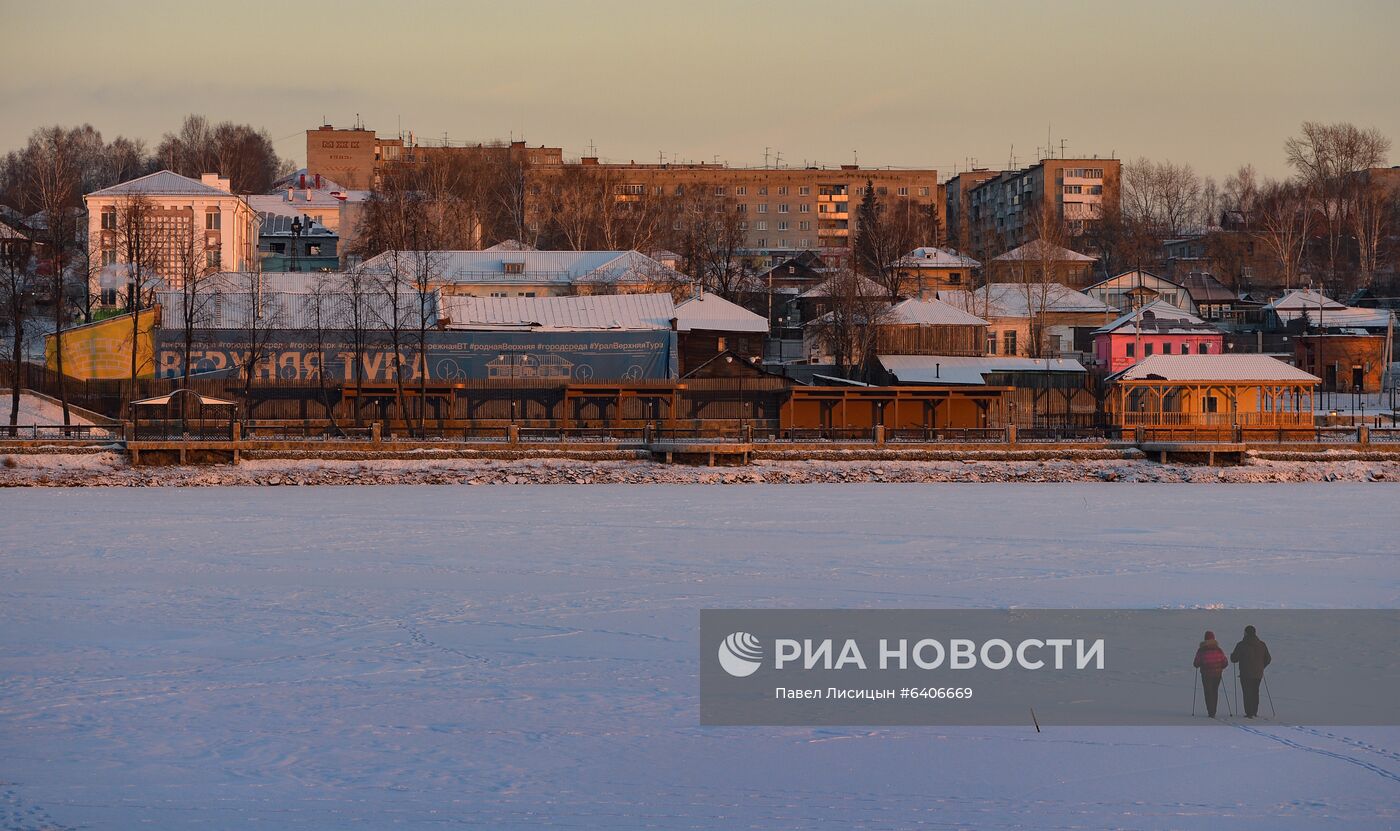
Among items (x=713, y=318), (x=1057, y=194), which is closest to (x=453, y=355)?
(x=713, y=318)

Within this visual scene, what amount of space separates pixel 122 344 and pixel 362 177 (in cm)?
9510

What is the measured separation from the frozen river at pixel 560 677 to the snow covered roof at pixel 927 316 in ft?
128

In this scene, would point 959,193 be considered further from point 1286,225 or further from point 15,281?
point 15,281

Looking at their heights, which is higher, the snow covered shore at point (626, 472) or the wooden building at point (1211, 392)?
the wooden building at point (1211, 392)

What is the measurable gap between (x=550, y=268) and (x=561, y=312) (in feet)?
46.7

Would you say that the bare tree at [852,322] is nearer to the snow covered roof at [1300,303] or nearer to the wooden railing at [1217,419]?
the wooden railing at [1217,419]

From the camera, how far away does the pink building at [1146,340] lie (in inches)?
2985

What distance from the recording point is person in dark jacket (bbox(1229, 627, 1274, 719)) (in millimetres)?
14945

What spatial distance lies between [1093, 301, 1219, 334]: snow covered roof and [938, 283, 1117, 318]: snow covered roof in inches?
236

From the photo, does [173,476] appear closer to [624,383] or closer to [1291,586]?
[624,383]

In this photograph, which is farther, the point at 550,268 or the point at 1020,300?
the point at 1020,300

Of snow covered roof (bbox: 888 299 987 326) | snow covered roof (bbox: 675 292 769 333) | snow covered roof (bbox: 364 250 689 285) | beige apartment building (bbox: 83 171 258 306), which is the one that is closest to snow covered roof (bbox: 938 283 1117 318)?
snow covered roof (bbox: 888 299 987 326)

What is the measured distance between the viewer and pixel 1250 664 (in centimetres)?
1514

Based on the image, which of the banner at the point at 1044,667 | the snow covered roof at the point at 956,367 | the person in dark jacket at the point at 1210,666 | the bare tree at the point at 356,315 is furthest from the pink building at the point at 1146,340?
the person in dark jacket at the point at 1210,666
